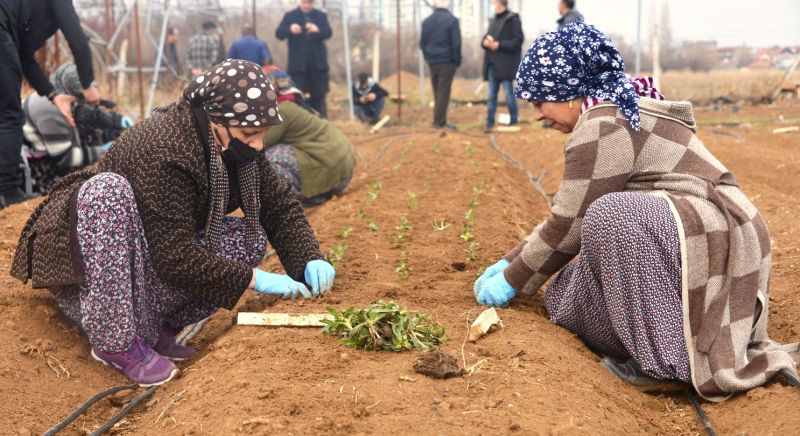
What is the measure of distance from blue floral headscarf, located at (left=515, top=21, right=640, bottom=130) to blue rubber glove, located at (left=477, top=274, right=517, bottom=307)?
0.79 meters

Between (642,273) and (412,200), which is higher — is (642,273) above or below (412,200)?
above

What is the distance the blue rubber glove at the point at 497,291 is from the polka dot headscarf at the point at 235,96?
1.13 meters

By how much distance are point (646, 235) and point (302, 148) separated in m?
3.93

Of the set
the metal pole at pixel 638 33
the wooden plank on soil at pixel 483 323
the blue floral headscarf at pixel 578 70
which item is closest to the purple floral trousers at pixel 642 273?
the blue floral headscarf at pixel 578 70

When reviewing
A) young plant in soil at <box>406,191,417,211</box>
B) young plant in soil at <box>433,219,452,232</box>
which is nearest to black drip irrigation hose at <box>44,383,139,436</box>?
young plant in soil at <box>433,219,452,232</box>

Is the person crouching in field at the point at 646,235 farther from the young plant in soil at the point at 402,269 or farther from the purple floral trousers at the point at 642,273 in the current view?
the young plant in soil at the point at 402,269

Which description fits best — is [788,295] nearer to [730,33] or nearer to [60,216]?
[60,216]

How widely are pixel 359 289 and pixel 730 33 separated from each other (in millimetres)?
17330

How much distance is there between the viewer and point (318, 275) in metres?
3.80

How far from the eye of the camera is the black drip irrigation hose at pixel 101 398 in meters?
2.93

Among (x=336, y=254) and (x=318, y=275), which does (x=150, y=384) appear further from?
(x=336, y=254)

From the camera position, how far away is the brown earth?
2.56 meters

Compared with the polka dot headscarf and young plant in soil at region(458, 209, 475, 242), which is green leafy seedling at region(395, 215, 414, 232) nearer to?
young plant in soil at region(458, 209, 475, 242)

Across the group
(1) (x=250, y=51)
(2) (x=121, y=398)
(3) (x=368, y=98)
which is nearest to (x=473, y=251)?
(2) (x=121, y=398)
